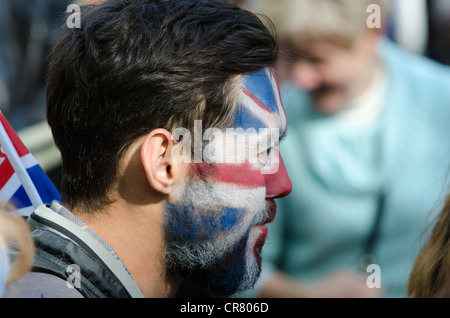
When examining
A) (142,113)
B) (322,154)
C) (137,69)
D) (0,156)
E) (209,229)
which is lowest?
(322,154)

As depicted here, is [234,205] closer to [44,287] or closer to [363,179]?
[44,287]

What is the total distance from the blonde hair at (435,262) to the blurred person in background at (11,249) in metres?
1.23

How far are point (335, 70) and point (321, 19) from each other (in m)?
0.25

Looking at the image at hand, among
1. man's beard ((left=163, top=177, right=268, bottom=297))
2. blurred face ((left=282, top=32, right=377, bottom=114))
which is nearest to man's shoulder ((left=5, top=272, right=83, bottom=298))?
man's beard ((left=163, top=177, right=268, bottom=297))

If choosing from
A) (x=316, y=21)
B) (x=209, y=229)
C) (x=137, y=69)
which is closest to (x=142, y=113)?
(x=137, y=69)

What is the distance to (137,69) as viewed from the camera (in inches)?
66.3

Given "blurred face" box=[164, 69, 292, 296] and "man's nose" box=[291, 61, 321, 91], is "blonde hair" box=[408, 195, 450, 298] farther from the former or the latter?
"man's nose" box=[291, 61, 321, 91]

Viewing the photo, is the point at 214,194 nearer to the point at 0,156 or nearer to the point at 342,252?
the point at 0,156

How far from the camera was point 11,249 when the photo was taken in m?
1.33

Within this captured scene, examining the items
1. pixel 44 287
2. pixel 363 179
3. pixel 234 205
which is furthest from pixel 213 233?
pixel 363 179

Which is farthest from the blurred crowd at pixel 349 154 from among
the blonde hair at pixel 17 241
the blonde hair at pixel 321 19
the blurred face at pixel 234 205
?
the blonde hair at pixel 17 241

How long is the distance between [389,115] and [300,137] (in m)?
0.45

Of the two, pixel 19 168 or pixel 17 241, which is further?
pixel 19 168
